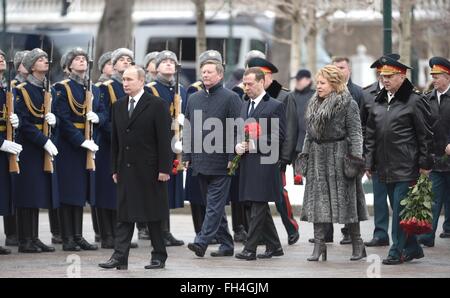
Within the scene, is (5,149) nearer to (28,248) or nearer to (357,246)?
(28,248)

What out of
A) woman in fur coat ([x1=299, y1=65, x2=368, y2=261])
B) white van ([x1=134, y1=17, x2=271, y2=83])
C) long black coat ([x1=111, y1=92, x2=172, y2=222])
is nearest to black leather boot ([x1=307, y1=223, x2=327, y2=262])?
woman in fur coat ([x1=299, y1=65, x2=368, y2=261])

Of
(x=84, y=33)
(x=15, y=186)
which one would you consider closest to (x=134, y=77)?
(x=15, y=186)

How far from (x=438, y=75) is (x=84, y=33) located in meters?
28.4

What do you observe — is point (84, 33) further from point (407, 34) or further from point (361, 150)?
point (361, 150)

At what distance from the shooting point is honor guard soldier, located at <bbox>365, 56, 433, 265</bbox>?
14828 millimetres

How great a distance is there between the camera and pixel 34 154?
1596 cm

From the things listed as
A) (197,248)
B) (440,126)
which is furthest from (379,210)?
(197,248)

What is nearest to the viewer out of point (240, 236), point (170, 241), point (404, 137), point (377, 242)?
point (404, 137)

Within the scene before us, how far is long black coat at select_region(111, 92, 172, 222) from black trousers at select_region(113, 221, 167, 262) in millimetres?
97

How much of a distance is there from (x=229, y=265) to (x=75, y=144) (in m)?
2.38

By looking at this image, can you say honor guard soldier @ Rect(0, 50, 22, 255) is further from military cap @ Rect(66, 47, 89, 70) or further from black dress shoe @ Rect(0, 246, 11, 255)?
military cap @ Rect(66, 47, 89, 70)

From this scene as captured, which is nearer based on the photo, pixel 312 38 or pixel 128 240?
pixel 128 240

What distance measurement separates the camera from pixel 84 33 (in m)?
44.2

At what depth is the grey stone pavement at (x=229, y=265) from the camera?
45.8ft
